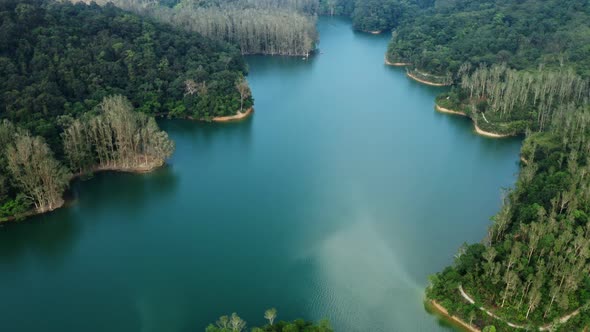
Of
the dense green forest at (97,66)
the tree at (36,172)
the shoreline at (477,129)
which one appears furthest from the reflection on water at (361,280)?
the dense green forest at (97,66)

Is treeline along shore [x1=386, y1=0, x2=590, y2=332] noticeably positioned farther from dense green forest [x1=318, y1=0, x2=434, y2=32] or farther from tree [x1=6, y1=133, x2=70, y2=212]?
tree [x1=6, y1=133, x2=70, y2=212]

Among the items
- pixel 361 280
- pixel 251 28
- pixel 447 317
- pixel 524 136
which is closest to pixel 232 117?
pixel 251 28

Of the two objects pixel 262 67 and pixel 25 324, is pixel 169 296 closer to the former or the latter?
pixel 25 324

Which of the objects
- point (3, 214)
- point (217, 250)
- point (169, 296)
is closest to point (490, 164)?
point (217, 250)

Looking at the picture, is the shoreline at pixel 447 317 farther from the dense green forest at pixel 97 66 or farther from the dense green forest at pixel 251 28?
the dense green forest at pixel 251 28

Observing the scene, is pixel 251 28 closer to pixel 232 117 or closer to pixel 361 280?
pixel 232 117
